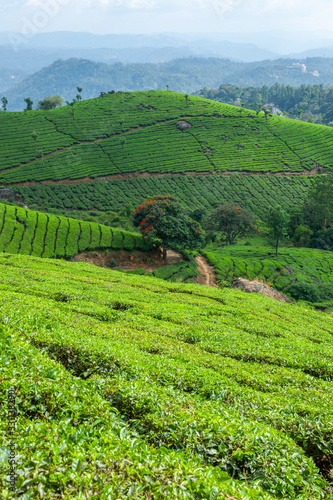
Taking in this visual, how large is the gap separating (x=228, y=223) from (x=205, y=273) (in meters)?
17.2

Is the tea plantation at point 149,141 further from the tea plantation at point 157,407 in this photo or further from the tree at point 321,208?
the tea plantation at point 157,407

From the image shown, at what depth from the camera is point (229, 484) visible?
459cm

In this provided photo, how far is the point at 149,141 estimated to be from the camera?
92.9m

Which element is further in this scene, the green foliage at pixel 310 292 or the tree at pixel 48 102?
the tree at pixel 48 102

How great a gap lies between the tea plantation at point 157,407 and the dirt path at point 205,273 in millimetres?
17900

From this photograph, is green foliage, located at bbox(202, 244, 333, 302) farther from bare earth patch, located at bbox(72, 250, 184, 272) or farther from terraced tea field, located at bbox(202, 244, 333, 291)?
bare earth patch, located at bbox(72, 250, 184, 272)

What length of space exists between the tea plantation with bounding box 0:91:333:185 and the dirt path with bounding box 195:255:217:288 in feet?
162

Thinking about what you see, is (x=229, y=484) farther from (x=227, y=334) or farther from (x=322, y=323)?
(x=322, y=323)

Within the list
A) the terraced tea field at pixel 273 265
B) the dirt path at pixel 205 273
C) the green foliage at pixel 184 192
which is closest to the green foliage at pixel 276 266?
the terraced tea field at pixel 273 265

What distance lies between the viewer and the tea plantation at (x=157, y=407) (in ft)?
14.3

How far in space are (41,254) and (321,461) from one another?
1178 inches

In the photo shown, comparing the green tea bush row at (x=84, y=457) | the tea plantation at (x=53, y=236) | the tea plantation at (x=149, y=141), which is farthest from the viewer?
the tea plantation at (x=149, y=141)

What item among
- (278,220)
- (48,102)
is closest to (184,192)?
(278,220)

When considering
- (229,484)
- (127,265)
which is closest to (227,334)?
(229,484)
